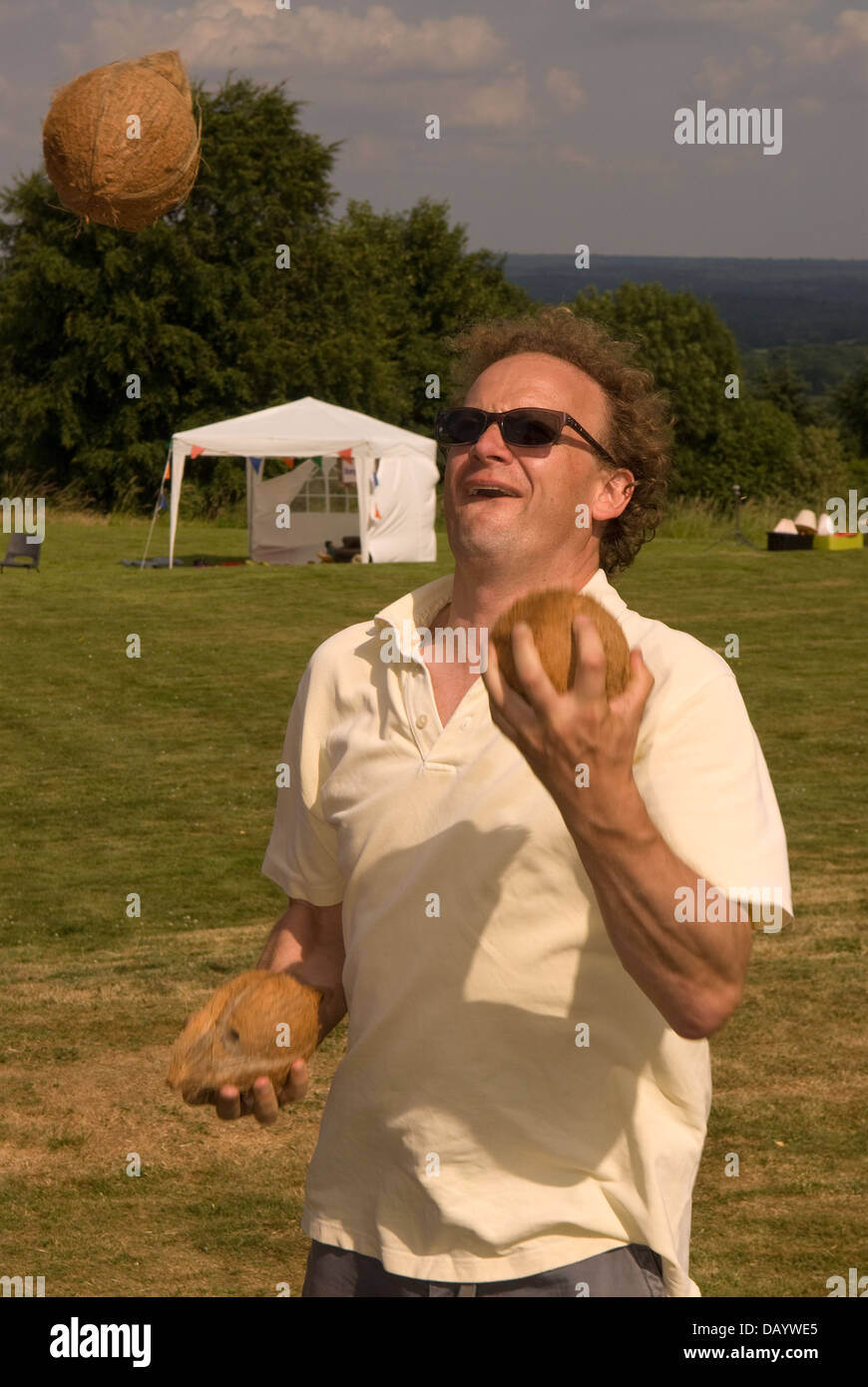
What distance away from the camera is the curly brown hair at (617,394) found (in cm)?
290

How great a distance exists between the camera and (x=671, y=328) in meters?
95.4

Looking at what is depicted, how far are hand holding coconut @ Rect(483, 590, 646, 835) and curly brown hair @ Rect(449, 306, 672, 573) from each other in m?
0.86

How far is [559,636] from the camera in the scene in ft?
6.86

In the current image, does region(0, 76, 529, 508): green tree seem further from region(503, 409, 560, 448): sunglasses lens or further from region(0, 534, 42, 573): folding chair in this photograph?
region(503, 409, 560, 448): sunglasses lens

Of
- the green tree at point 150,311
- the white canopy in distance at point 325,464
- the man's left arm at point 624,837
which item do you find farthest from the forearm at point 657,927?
the green tree at point 150,311

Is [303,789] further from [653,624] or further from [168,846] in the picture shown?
[168,846]

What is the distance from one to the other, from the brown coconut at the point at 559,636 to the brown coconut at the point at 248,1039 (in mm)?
877

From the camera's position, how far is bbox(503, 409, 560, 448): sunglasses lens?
8.84 ft

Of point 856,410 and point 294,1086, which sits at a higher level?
point 856,410

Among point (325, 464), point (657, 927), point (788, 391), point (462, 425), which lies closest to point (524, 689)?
point (657, 927)

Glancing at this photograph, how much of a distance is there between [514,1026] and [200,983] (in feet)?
15.8

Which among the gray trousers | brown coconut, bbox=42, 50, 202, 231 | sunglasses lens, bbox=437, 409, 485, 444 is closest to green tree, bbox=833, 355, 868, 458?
brown coconut, bbox=42, 50, 202, 231

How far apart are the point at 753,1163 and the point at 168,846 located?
5.73m

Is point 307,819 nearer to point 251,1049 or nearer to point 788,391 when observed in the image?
point 251,1049
